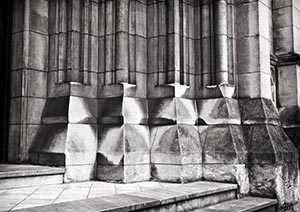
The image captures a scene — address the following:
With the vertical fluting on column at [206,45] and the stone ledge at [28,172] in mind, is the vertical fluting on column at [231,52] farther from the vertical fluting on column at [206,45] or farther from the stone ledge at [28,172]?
the stone ledge at [28,172]

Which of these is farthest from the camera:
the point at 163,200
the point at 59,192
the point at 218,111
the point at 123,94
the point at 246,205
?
the point at 218,111

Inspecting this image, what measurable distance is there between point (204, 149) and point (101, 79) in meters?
2.17

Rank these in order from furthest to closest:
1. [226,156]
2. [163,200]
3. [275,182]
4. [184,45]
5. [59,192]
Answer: [184,45] → [226,156] → [275,182] → [59,192] → [163,200]

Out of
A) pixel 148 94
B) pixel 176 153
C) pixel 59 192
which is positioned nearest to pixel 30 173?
pixel 59 192

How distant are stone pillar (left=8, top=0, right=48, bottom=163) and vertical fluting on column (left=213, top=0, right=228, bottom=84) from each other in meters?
3.05

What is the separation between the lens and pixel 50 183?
5484 mm

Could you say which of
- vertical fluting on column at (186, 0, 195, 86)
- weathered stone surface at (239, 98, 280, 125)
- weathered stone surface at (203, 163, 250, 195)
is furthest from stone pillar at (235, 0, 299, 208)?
vertical fluting on column at (186, 0, 195, 86)

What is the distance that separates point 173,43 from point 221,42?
86 centimetres

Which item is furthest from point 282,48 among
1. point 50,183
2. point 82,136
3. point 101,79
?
point 50,183

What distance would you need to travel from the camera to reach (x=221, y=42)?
653 centimetres

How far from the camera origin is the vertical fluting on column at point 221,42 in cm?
650

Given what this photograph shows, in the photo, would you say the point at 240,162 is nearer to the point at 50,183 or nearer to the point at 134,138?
the point at 134,138

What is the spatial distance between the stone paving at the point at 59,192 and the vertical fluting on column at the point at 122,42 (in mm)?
1837

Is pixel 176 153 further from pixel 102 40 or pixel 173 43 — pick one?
pixel 102 40
